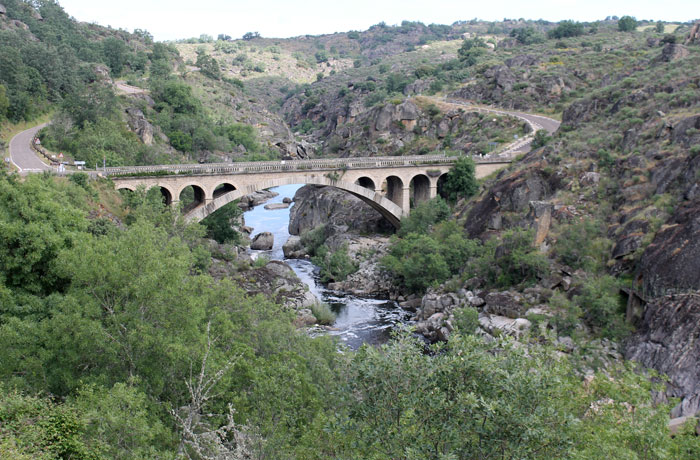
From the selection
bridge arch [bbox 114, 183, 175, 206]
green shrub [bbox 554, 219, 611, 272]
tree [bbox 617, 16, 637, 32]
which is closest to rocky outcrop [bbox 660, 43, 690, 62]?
green shrub [bbox 554, 219, 611, 272]

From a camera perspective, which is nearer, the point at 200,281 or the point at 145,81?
the point at 200,281

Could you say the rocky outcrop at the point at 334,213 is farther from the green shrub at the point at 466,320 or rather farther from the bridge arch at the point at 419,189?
the green shrub at the point at 466,320

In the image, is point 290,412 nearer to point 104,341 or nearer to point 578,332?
point 104,341

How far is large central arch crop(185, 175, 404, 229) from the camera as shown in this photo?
41969mm

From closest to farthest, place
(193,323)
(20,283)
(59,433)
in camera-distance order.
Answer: (59,433) → (193,323) → (20,283)

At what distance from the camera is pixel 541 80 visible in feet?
245

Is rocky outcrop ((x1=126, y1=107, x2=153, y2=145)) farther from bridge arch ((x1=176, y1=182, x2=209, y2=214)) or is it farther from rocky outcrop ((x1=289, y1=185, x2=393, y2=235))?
bridge arch ((x1=176, y1=182, x2=209, y2=214))

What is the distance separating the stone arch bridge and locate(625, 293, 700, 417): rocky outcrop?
88.8ft

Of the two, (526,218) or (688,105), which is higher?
(688,105)

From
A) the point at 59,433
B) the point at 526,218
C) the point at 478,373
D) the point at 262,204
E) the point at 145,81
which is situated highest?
the point at 145,81

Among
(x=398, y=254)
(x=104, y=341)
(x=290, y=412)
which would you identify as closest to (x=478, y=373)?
(x=290, y=412)

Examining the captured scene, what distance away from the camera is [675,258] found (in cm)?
2658

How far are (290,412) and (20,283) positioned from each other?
11504 millimetres

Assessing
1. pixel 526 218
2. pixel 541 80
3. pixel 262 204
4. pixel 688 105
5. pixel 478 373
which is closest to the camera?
pixel 478 373
